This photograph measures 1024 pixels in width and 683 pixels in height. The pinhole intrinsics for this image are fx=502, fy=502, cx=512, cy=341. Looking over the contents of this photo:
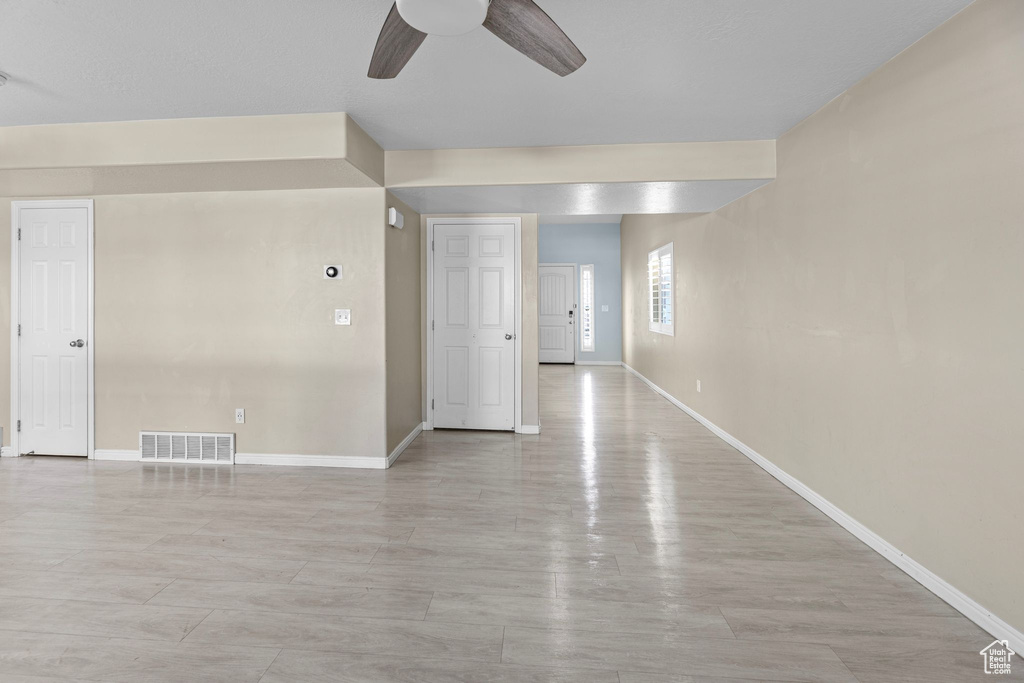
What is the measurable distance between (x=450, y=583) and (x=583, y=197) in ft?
10.3

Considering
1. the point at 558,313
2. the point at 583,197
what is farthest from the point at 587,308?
the point at 583,197

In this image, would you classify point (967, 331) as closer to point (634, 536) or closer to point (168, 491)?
point (634, 536)

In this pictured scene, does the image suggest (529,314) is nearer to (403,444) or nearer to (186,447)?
(403,444)

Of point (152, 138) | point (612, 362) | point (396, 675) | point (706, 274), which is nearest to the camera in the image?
point (396, 675)

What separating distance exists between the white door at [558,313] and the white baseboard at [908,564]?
21.4 feet

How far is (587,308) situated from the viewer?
10516mm

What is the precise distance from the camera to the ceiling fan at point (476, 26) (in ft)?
5.21

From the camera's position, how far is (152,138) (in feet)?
10.6

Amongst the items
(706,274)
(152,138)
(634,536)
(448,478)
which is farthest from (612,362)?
(152,138)

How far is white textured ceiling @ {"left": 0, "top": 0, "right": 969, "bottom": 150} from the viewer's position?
2078 mm

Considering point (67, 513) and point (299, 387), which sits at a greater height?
point (299, 387)

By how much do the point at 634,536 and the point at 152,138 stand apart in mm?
3824

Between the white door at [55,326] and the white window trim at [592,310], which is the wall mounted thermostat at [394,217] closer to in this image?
the white door at [55,326]

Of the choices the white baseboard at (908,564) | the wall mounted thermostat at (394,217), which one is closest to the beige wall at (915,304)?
the white baseboard at (908,564)
